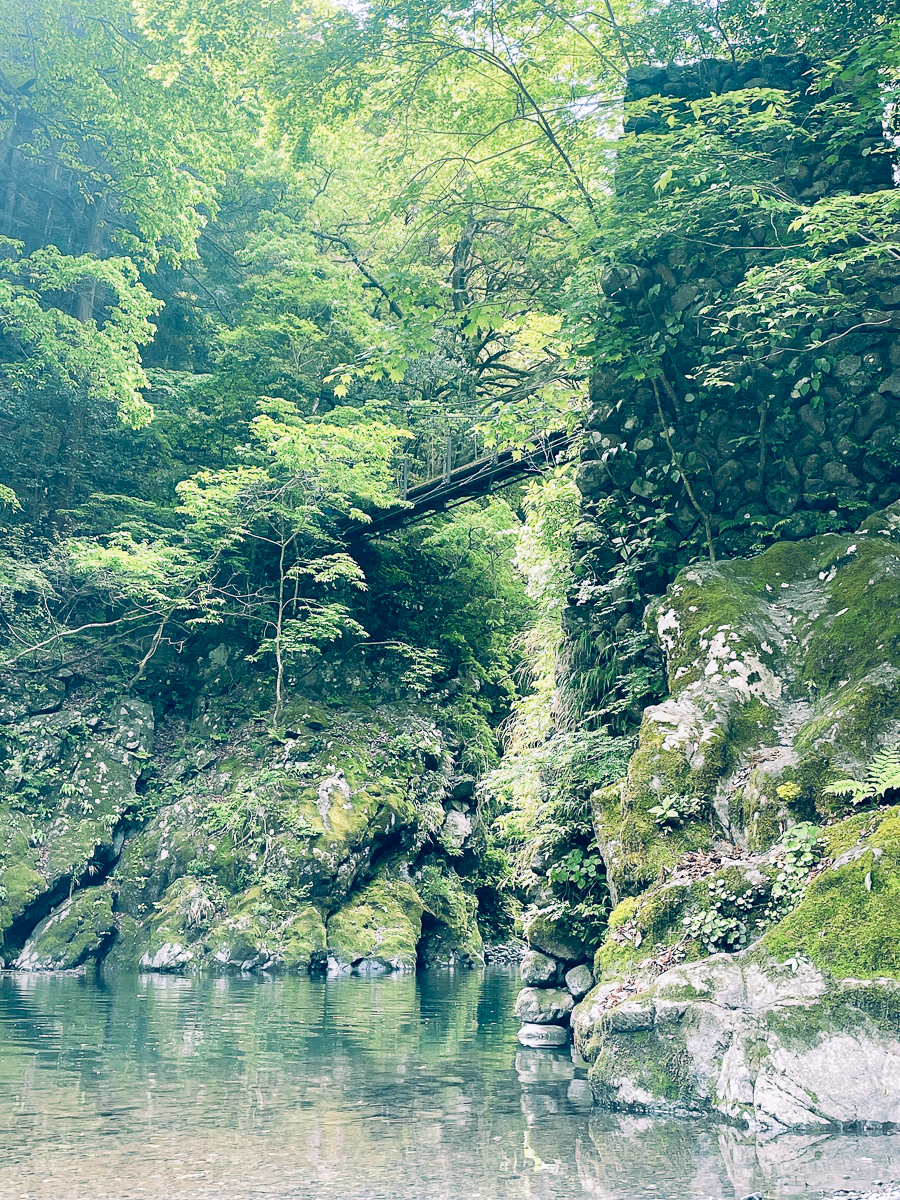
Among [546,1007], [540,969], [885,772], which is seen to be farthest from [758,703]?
[546,1007]

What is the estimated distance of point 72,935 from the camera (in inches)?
492

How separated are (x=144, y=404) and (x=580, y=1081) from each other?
12.7 metres

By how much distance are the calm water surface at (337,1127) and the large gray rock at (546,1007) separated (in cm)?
30

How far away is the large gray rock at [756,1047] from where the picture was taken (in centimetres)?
405

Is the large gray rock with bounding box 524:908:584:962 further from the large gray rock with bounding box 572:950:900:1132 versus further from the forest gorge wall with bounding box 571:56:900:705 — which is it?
the large gray rock with bounding box 572:950:900:1132

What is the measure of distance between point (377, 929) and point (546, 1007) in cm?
622

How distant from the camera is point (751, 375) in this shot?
24.0ft

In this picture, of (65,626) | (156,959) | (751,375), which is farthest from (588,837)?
(65,626)

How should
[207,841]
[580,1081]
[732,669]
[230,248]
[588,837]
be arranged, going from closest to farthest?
[580,1081], [732,669], [588,837], [207,841], [230,248]

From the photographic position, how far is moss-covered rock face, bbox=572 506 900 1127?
419 centimetres

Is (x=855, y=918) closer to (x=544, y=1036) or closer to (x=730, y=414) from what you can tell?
(x=544, y=1036)

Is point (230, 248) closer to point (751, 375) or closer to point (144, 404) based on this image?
point (144, 404)

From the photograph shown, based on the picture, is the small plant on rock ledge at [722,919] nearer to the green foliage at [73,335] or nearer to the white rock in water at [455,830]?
the white rock in water at [455,830]

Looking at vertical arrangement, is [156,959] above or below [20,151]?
below
